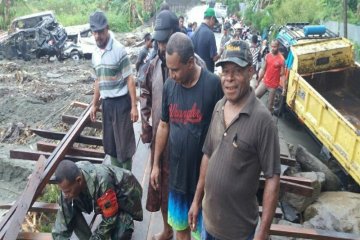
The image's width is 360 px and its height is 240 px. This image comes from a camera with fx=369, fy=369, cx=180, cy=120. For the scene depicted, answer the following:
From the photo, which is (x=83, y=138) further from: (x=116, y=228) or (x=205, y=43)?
(x=116, y=228)

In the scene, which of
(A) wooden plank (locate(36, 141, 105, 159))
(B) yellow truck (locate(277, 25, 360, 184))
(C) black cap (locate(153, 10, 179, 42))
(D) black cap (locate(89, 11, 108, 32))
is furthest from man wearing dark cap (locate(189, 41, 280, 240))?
(B) yellow truck (locate(277, 25, 360, 184))

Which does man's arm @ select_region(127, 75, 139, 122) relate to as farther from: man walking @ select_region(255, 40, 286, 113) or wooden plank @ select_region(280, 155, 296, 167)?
man walking @ select_region(255, 40, 286, 113)

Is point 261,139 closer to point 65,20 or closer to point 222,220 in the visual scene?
point 222,220

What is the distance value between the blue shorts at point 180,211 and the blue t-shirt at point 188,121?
0.31 feet

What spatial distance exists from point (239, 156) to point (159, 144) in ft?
3.03

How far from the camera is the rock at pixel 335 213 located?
4410 millimetres

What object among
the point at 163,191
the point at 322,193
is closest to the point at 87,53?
the point at 322,193

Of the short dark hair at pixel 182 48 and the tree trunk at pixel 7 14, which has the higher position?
the short dark hair at pixel 182 48

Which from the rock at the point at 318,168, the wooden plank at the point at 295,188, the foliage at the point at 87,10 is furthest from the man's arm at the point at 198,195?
the foliage at the point at 87,10

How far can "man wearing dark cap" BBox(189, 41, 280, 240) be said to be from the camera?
1.94 metres

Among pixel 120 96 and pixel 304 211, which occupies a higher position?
pixel 120 96

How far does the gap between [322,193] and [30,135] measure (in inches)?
240

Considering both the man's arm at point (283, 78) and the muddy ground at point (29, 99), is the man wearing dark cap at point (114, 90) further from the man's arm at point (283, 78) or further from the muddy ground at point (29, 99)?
the man's arm at point (283, 78)

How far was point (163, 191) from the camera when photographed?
302 cm
